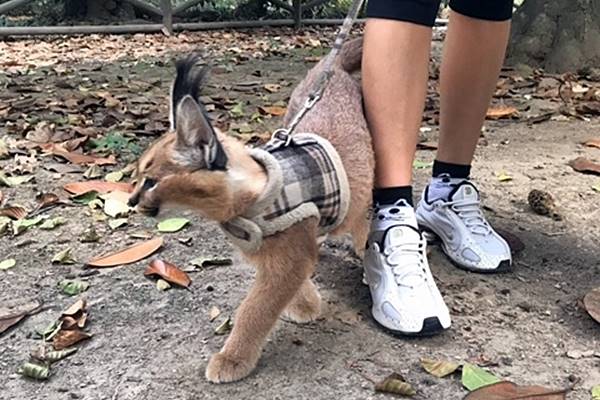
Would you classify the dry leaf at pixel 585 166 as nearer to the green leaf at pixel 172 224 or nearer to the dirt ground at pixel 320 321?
the dirt ground at pixel 320 321

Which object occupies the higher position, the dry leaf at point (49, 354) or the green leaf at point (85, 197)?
the dry leaf at point (49, 354)

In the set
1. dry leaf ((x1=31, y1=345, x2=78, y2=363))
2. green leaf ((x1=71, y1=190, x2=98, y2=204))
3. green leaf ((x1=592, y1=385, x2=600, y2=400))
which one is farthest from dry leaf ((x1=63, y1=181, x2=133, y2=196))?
green leaf ((x1=592, y1=385, x2=600, y2=400))

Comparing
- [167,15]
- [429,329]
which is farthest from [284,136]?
[167,15]

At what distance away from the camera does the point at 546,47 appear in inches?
191

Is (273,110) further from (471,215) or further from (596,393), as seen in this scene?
(596,393)

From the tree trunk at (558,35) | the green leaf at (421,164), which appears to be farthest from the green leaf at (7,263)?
the tree trunk at (558,35)

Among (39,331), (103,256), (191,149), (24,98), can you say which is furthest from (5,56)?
(191,149)

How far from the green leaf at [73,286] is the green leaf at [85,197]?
0.62 m

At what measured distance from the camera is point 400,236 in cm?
184

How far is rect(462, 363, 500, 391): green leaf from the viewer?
60.5 inches

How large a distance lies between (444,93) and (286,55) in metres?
4.36

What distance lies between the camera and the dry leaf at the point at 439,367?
1.59m

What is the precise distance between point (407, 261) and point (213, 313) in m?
0.46

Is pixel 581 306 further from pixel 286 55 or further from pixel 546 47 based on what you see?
pixel 286 55
